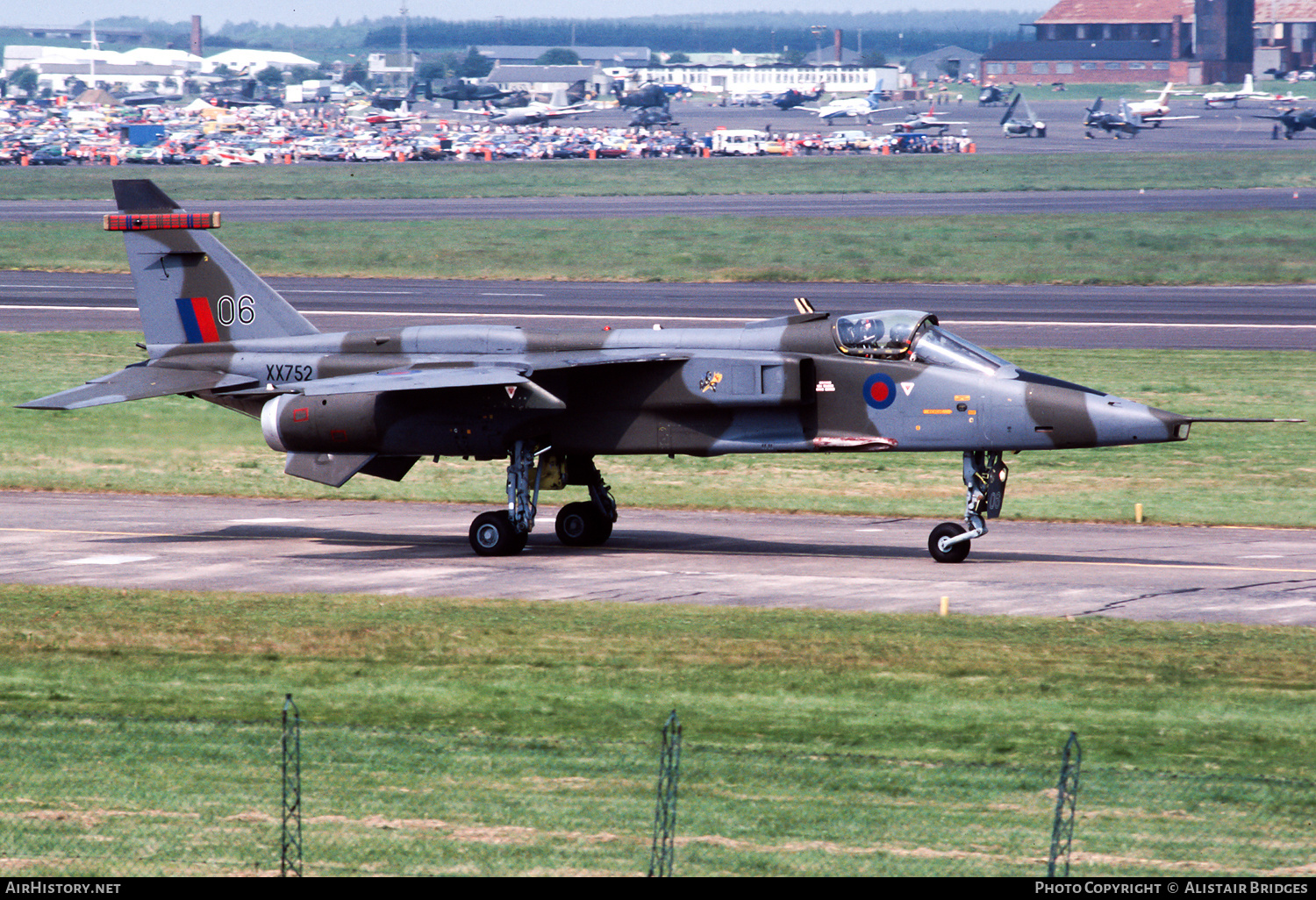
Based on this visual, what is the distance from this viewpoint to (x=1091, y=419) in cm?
2083

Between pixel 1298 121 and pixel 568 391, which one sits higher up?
pixel 1298 121

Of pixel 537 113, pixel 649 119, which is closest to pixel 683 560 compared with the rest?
pixel 649 119

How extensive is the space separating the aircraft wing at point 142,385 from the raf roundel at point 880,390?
10365 millimetres

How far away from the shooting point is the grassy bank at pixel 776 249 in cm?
6309

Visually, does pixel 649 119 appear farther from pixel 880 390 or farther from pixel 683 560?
pixel 880 390

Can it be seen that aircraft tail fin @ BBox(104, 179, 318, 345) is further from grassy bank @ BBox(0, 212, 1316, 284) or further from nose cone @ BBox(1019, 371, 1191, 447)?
grassy bank @ BBox(0, 212, 1316, 284)

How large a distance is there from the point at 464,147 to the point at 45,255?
230 feet

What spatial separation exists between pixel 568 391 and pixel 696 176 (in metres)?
88.4

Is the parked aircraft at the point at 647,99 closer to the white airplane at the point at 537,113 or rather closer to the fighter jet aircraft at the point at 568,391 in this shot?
the white airplane at the point at 537,113

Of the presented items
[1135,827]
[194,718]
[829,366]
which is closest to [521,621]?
[194,718]

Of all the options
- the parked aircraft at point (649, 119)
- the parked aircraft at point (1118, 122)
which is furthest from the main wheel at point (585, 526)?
the parked aircraft at point (649, 119)

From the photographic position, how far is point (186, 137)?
Result: 522ft

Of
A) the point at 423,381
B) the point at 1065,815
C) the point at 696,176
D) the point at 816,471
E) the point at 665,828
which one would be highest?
the point at 696,176
